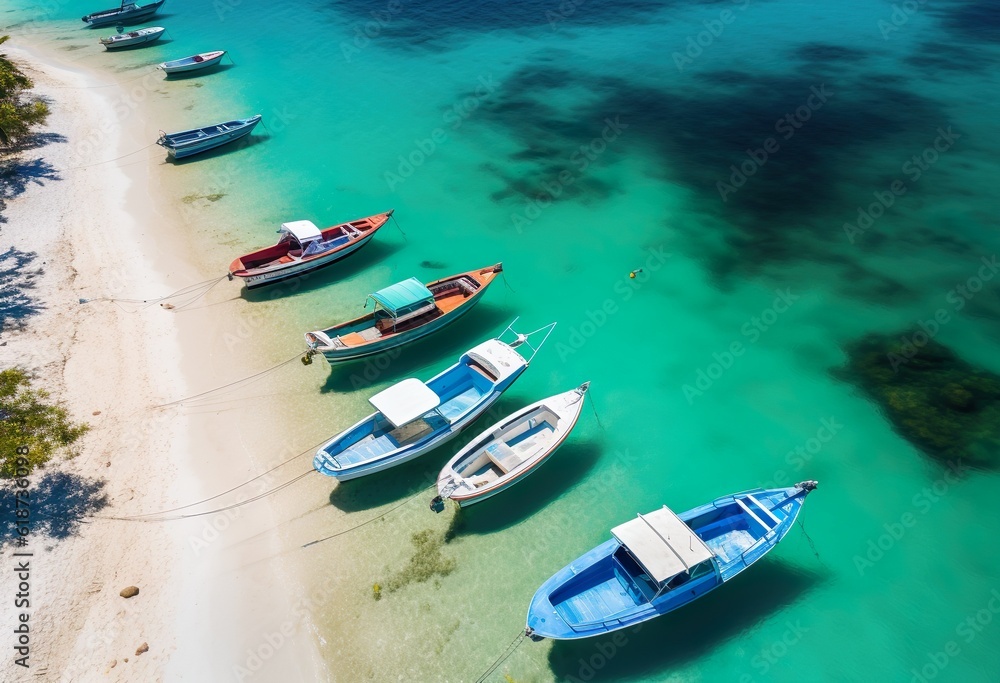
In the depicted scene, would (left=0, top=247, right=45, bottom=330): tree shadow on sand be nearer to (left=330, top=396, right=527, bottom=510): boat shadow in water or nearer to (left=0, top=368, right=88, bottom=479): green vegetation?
(left=0, top=368, right=88, bottom=479): green vegetation

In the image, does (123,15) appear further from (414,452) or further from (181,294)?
(414,452)

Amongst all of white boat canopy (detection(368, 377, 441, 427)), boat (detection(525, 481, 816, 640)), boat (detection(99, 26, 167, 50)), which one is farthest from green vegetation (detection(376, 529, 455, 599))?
boat (detection(99, 26, 167, 50))

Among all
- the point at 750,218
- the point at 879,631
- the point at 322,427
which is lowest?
the point at 879,631

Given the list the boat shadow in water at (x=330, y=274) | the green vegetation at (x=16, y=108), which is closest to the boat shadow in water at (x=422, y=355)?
the boat shadow in water at (x=330, y=274)

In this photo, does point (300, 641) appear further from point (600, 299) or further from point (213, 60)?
point (213, 60)

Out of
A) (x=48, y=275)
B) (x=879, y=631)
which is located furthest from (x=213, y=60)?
(x=879, y=631)

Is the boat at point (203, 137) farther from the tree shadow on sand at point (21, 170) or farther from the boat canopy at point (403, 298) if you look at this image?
the boat canopy at point (403, 298)
